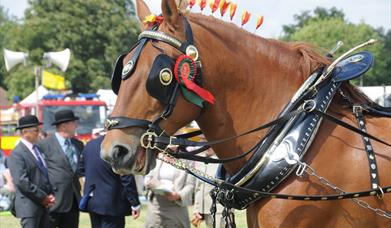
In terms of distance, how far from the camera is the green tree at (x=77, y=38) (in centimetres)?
4250

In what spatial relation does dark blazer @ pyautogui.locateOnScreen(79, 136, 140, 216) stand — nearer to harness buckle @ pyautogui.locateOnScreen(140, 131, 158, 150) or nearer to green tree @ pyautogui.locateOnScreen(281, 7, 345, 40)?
harness buckle @ pyautogui.locateOnScreen(140, 131, 158, 150)

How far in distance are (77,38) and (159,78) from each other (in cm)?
4077

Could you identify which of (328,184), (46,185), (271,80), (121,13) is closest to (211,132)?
(271,80)

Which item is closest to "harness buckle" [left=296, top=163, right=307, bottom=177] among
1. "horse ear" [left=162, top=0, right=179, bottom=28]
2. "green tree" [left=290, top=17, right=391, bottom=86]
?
"horse ear" [left=162, top=0, right=179, bottom=28]

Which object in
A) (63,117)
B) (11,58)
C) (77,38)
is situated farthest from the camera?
(77,38)

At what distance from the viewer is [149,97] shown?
11.3ft

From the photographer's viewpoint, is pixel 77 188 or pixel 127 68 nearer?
pixel 127 68

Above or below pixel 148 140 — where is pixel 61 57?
above

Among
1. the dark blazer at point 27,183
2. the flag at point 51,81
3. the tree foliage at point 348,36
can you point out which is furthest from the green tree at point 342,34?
the dark blazer at point 27,183

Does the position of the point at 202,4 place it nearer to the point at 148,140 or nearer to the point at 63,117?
the point at 148,140

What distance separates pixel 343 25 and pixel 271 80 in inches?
3080

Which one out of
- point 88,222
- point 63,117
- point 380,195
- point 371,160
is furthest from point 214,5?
point 88,222

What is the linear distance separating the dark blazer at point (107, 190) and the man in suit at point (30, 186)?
64 centimetres

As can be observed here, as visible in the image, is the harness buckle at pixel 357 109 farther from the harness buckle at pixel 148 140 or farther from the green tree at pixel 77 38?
the green tree at pixel 77 38
